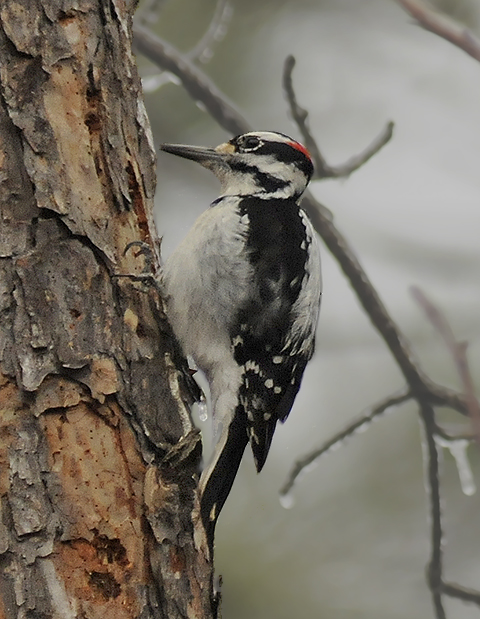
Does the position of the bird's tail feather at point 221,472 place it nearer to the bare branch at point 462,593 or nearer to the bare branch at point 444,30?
→ the bare branch at point 462,593

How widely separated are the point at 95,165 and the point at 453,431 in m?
1.79

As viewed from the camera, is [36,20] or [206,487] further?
[206,487]

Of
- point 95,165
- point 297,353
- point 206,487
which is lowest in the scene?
point 206,487

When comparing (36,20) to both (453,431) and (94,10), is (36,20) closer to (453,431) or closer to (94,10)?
(94,10)

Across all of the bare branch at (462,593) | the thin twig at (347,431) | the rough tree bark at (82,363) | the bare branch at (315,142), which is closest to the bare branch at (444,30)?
the bare branch at (315,142)

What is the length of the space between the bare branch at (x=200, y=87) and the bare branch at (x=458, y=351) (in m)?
1.11

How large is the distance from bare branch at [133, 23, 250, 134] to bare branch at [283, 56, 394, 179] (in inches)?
13.3

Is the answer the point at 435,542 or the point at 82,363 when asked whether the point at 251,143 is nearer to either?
the point at 82,363

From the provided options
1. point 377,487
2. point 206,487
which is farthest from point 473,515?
point 206,487

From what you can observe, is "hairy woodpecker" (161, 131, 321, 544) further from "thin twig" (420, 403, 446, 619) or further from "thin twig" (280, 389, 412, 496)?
"thin twig" (420, 403, 446, 619)

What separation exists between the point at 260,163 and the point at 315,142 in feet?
1.05

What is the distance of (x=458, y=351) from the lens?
2.48 meters

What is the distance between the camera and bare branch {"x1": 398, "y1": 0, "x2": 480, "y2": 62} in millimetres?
2492

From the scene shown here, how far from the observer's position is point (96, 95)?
77.4 inches
